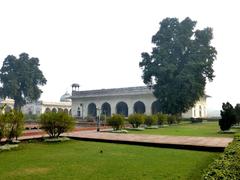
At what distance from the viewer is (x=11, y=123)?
11.8 meters

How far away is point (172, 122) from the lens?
3042 cm

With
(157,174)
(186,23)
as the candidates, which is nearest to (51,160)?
(157,174)

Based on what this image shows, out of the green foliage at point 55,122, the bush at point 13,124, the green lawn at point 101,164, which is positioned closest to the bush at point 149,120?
the green foliage at point 55,122

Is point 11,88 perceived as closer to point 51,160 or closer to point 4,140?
point 4,140

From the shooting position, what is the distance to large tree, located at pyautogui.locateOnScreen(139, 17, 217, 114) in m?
32.2

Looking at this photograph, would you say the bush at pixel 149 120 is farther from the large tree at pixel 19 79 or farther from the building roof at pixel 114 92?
the large tree at pixel 19 79

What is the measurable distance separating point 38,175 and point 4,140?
669cm

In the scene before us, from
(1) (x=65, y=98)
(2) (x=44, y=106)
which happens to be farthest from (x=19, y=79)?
(1) (x=65, y=98)

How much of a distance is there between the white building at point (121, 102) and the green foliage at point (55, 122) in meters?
30.2

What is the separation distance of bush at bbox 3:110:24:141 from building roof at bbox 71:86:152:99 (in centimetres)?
3429

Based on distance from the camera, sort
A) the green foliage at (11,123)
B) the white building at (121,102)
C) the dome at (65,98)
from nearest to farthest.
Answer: the green foliage at (11,123) → the white building at (121,102) → the dome at (65,98)

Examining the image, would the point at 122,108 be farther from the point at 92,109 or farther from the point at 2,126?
the point at 2,126

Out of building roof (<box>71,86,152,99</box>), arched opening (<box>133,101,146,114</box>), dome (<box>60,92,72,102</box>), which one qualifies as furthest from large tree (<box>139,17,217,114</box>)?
dome (<box>60,92,72,102</box>)

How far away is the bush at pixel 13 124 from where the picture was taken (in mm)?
11695
